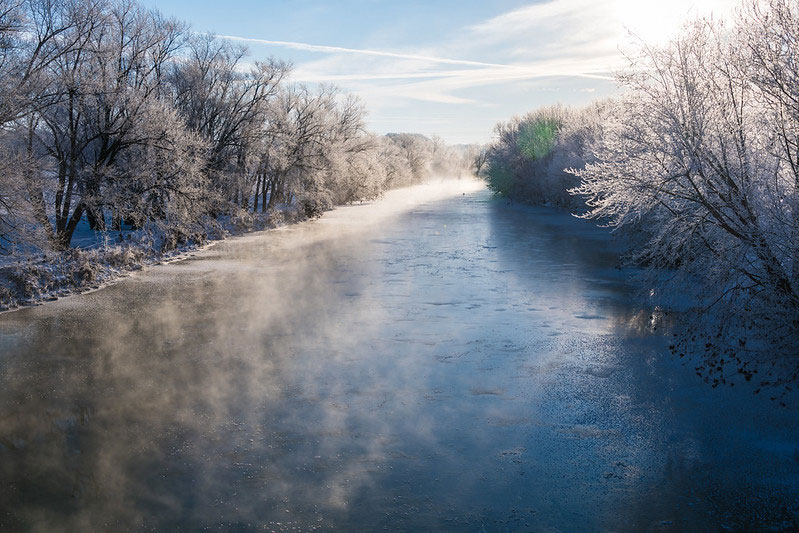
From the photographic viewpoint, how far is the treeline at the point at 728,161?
32.6ft

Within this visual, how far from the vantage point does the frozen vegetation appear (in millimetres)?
19344

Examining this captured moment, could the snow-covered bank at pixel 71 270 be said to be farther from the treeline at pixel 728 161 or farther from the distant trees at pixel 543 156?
the distant trees at pixel 543 156

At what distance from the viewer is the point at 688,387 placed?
35.8 ft

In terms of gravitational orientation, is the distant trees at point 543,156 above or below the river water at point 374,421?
above

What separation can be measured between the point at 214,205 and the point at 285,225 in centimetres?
984

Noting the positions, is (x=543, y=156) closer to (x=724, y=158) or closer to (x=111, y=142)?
(x=111, y=142)

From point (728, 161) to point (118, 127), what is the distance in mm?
23153

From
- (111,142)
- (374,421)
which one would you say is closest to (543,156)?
(111,142)

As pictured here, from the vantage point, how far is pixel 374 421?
9.43 m

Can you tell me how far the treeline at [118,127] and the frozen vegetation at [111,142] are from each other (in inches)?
2.6

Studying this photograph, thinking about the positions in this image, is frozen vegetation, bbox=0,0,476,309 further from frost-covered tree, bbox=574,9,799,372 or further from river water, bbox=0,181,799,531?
frost-covered tree, bbox=574,9,799,372

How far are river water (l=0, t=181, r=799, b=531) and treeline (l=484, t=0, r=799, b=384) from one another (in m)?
1.53

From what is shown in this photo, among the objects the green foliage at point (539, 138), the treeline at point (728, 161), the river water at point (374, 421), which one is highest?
the green foliage at point (539, 138)

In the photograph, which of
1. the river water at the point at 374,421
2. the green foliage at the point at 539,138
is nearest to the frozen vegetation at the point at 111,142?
the river water at the point at 374,421
